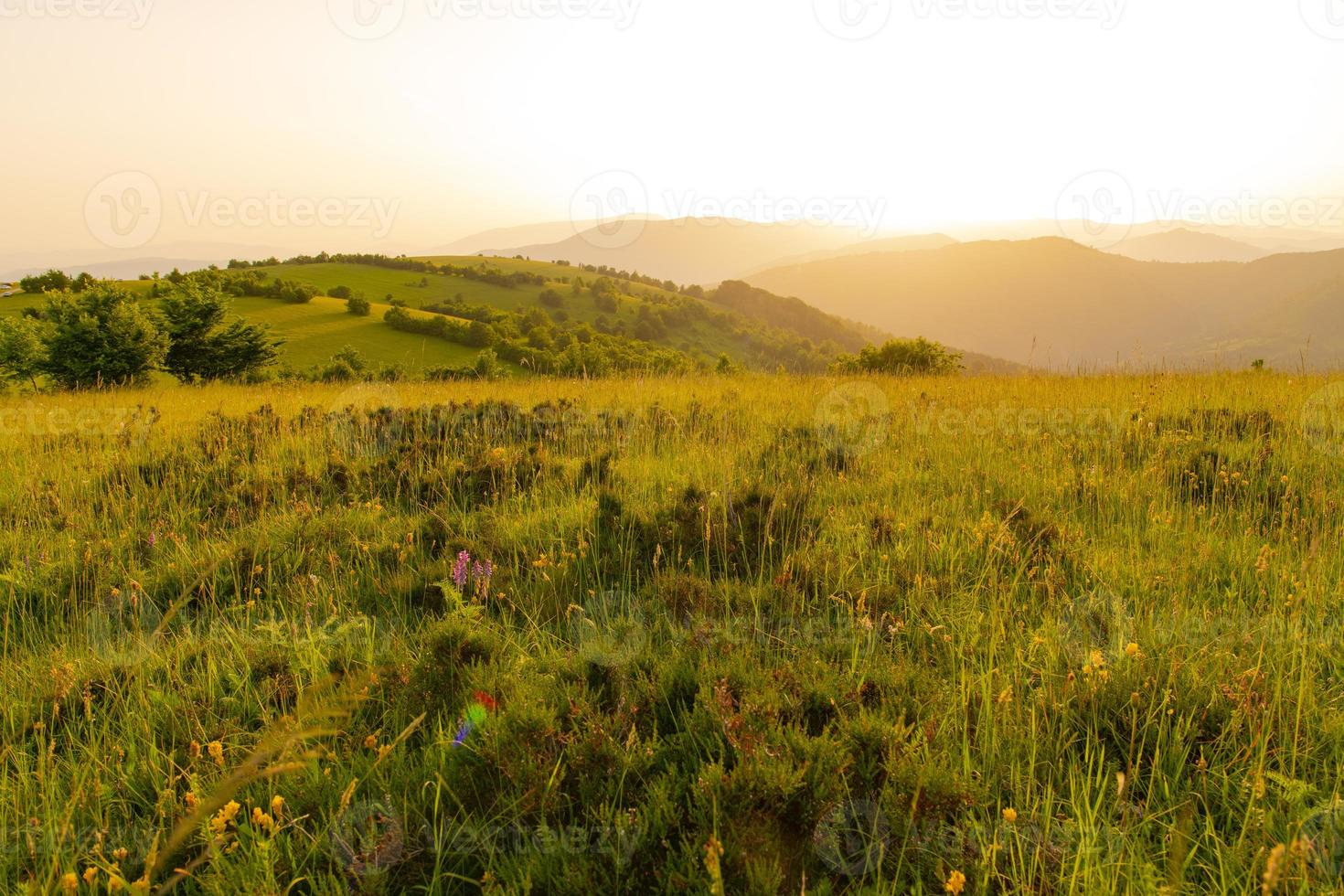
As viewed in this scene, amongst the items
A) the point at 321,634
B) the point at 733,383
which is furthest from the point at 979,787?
the point at 733,383

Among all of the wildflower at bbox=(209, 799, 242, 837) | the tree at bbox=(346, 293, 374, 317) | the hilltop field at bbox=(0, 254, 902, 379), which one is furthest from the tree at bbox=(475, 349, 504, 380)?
the tree at bbox=(346, 293, 374, 317)

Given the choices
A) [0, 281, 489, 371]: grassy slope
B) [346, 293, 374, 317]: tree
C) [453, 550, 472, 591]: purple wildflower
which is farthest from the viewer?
[346, 293, 374, 317]: tree

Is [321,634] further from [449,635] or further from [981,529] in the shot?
[981,529]

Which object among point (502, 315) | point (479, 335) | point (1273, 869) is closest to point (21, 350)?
point (1273, 869)

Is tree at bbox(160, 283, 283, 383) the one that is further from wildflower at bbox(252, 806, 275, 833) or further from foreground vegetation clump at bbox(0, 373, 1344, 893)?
wildflower at bbox(252, 806, 275, 833)

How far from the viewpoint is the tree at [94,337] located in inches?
762

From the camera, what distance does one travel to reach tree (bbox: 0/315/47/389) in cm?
2030

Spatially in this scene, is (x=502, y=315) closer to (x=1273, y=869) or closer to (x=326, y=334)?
(x=326, y=334)

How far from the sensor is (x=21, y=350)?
21625mm

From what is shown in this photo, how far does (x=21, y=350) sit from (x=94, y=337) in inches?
194

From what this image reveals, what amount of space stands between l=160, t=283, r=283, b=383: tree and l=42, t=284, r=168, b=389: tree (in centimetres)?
189

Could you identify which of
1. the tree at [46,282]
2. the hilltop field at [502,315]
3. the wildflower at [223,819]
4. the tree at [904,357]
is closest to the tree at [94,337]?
the hilltop field at [502,315]

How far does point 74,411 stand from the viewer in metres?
8.73

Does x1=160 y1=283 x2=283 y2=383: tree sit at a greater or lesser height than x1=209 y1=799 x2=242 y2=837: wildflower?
greater
